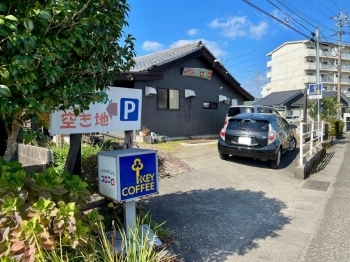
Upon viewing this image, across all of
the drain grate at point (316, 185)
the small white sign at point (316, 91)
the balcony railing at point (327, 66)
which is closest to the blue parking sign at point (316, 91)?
the small white sign at point (316, 91)

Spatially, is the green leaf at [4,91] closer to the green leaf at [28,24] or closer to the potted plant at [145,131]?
the green leaf at [28,24]

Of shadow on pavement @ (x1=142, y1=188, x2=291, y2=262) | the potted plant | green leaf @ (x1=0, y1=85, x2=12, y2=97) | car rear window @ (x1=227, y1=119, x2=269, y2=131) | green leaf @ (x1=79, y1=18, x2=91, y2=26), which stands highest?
green leaf @ (x1=79, y1=18, x2=91, y2=26)

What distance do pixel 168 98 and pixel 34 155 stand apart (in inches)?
338

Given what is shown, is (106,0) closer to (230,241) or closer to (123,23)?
(123,23)

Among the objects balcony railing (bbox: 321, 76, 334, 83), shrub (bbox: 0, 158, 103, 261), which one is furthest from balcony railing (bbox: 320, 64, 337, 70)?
shrub (bbox: 0, 158, 103, 261)

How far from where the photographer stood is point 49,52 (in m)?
1.80

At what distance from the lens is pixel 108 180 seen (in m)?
2.85

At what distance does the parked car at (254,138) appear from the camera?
7.41 metres

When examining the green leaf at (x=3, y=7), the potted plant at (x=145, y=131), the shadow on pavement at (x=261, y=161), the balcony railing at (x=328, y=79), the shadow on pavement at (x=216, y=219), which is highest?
the balcony railing at (x=328, y=79)

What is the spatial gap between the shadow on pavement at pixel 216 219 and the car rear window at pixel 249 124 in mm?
2557

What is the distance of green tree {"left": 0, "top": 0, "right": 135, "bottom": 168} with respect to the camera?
5.50ft

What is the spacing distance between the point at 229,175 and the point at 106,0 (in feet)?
18.0

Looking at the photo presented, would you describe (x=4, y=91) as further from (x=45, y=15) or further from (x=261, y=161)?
(x=261, y=161)

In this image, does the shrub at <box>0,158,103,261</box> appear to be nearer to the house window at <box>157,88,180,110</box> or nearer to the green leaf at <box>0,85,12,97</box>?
the green leaf at <box>0,85,12,97</box>
